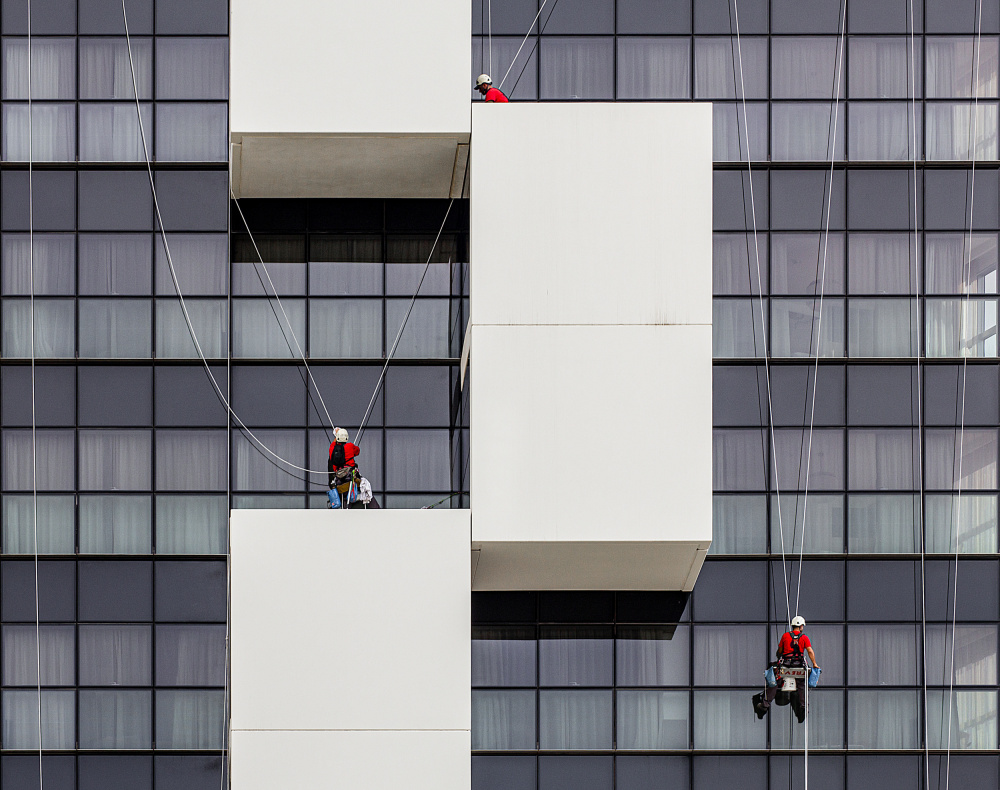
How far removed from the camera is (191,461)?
2173cm

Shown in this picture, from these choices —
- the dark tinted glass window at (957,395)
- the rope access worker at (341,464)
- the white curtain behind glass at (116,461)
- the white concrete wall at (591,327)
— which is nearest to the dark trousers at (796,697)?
the white concrete wall at (591,327)

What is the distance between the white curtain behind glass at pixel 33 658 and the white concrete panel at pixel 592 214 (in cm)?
1012

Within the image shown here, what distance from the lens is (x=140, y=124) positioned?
2222 centimetres

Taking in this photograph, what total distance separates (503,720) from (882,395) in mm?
9287

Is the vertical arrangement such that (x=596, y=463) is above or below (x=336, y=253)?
below

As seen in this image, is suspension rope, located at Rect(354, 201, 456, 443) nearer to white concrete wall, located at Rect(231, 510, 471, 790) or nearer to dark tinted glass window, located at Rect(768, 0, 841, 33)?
white concrete wall, located at Rect(231, 510, 471, 790)

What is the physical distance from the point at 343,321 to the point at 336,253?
1.30 metres

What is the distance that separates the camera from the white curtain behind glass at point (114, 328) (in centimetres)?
2189

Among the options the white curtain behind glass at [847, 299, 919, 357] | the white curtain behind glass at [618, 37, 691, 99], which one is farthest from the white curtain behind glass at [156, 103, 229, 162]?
the white curtain behind glass at [847, 299, 919, 357]

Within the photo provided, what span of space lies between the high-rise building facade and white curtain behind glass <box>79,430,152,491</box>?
55 millimetres

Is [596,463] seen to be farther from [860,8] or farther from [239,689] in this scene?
[860,8]

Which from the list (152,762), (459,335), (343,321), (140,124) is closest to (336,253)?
(343,321)

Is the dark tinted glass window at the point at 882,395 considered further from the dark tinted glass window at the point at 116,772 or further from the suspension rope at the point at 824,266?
the dark tinted glass window at the point at 116,772

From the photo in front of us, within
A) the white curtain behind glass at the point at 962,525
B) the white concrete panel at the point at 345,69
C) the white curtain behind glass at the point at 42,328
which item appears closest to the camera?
the white concrete panel at the point at 345,69
